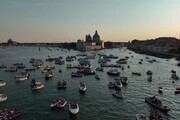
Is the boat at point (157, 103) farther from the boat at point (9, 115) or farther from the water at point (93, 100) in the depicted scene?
the boat at point (9, 115)

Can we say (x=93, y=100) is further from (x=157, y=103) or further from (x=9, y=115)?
(x=9, y=115)

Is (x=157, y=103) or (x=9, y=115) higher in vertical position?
(x=9, y=115)

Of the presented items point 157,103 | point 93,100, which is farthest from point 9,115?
point 157,103

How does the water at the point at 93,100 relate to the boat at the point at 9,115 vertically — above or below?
below

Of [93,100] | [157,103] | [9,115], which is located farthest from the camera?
[93,100]

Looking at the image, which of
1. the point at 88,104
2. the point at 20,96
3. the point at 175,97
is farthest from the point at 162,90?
the point at 20,96

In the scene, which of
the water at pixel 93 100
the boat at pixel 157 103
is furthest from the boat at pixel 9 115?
the boat at pixel 157 103

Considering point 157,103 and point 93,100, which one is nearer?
point 157,103

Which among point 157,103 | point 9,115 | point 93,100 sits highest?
point 9,115

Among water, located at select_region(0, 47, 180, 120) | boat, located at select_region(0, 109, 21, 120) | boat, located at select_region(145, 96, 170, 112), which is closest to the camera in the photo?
boat, located at select_region(0, 109, 21, 120)

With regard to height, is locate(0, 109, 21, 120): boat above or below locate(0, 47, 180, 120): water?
above

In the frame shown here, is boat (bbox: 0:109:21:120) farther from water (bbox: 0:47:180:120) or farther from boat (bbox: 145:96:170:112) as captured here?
boat (bbox: 145:96:170:112)

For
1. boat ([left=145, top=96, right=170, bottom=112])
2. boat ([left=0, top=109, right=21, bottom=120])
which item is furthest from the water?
boat ([left=0, top=109, right=21, bottom=120])

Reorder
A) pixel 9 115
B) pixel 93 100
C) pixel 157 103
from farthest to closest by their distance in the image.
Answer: pixel 93 100, pixel 157 103, pixel 9 115
